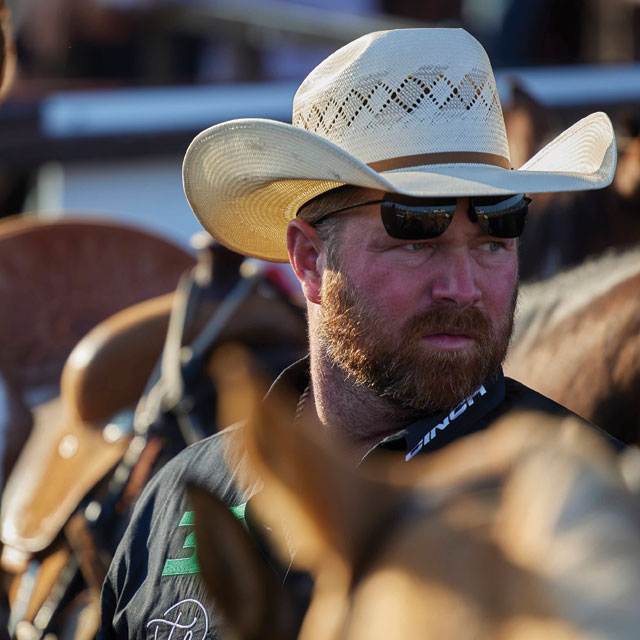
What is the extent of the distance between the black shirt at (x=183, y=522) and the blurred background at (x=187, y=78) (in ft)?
5.03

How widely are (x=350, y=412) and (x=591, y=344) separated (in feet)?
2.25

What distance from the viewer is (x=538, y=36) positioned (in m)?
9.87

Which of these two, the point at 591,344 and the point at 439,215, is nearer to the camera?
the point at 439,215

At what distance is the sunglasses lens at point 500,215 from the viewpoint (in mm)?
1496

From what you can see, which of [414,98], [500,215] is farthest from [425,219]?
[414,98]

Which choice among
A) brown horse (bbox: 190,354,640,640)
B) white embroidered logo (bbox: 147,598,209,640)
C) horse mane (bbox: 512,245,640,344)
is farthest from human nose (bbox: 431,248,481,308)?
brown horse (bbox: 190,354,640,640)

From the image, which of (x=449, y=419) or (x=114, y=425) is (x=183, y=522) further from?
(x=114, y=425)

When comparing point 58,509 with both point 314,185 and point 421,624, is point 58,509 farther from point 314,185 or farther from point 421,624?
point 421,624

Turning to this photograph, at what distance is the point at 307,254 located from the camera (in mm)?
1790

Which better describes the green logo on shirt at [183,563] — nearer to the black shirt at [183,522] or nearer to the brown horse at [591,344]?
the black shirt at [183,522]

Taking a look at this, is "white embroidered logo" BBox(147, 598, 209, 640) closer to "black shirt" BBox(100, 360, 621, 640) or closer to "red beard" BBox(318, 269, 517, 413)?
"black shirt" BBox(100, 360, 621, 640)

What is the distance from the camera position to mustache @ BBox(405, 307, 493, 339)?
1.45 metres

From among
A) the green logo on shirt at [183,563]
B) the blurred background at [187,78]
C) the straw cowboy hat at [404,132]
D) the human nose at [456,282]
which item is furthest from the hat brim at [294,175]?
the blurred background at [187,78]

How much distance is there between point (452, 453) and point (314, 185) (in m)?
1.20
